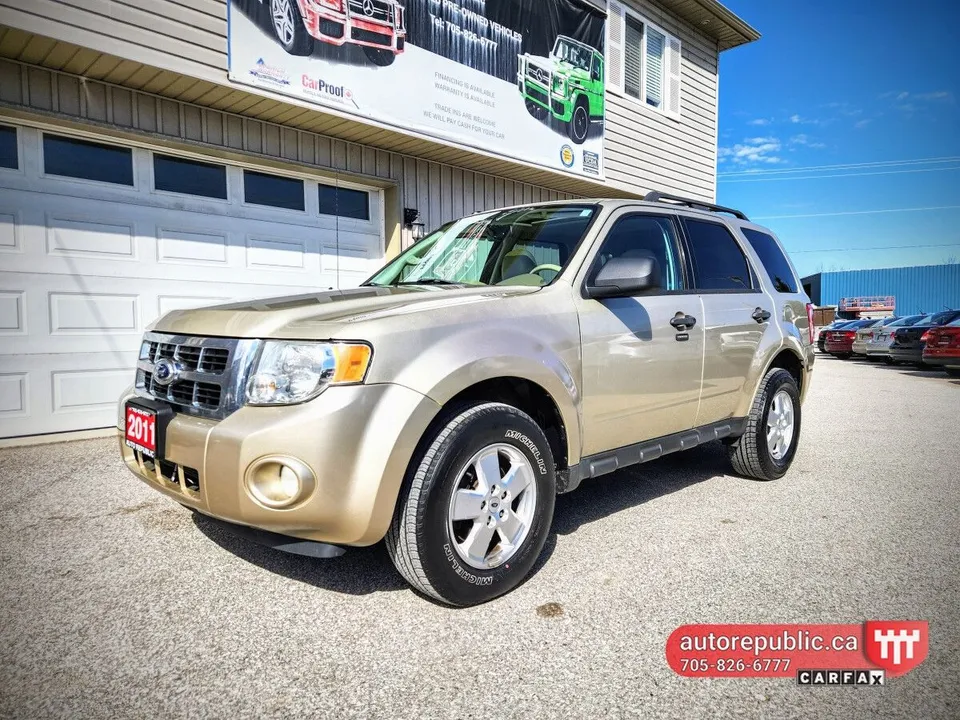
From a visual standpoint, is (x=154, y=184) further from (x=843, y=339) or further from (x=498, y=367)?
(x=843, y=339)

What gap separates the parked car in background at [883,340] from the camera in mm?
16953

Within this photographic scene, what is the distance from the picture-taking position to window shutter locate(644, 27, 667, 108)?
10984mm

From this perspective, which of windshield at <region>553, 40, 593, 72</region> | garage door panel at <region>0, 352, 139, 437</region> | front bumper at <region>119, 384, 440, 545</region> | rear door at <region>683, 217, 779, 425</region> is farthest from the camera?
windshield at <region>553, 40, 593, 72</region>

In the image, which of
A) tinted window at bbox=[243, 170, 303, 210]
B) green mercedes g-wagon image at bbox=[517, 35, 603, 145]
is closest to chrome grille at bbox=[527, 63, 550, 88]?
green mercedes g-wagon image at bbox=[517, 35, 603, 145]

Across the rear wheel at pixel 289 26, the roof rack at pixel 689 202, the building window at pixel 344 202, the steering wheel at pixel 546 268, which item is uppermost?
the rear wheel at pixel 289 26

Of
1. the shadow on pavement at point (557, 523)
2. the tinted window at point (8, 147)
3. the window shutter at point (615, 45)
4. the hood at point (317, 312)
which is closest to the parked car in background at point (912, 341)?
the window shutter at point (615, 45)

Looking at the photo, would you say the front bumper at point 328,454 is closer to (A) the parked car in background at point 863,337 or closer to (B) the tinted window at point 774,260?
(B) the tinted window at point 774,260

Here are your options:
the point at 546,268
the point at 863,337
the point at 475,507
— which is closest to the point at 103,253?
the point at 546,268

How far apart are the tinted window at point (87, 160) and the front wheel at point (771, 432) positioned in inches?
232

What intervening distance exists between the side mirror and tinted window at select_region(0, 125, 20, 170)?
17.5 feet

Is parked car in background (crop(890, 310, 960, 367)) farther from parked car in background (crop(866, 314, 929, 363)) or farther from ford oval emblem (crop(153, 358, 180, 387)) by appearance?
ford oval emblem (crop(153, 358, 180, 387))

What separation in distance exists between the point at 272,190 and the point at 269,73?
138 centimetres

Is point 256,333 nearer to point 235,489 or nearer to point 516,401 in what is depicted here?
point 235,489

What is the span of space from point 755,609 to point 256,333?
226 centimetres
